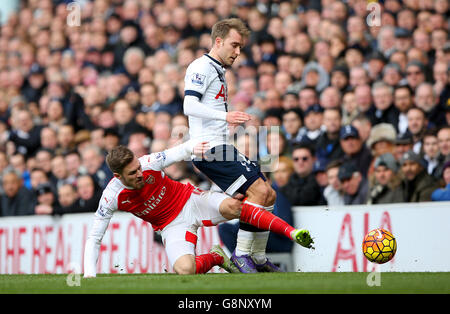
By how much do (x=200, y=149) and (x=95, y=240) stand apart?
4.30 feet

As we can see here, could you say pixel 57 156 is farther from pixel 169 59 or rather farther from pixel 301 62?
pixel 301 62

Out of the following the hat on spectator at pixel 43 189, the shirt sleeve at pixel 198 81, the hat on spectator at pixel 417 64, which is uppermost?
the hat on spectator at pixel 417 64

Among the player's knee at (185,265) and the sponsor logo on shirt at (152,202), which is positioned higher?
the sponsor logo on shirt at (152,202)

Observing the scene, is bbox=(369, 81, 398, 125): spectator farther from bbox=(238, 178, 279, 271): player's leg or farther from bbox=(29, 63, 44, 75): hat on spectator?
bbox=(29, 63, 44, 75): hat on spectator

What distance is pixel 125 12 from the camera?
16.4 m

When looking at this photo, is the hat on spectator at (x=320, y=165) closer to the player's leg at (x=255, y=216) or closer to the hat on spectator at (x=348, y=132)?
the hat on spectator at (x=348, y=132)

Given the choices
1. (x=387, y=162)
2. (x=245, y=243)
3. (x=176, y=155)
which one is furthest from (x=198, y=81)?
(x=387, y=162)

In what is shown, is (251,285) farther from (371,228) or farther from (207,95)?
(371,228)

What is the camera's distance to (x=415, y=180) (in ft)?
30.1

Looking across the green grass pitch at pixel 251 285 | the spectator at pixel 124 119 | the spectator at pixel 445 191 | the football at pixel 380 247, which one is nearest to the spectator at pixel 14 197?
the spectator at pixel 124 119

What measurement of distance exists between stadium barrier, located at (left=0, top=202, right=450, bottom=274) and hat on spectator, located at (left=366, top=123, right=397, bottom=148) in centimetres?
133

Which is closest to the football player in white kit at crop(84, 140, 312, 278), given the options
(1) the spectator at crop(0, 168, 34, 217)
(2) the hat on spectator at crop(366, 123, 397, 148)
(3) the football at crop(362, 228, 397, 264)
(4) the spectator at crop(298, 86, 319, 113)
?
(3) the football at crop(362, 228, 397, 264)

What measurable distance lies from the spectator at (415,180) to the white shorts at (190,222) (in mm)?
2474

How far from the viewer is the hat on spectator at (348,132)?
1022 centimetres
